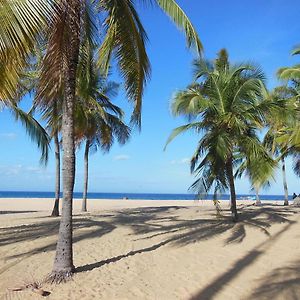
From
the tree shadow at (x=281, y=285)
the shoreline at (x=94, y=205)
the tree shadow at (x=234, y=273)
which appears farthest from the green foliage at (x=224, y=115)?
the shoreline at (x=94, y=205)

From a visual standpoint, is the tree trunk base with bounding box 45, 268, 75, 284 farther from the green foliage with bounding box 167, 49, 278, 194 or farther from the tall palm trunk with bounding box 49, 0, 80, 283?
the green foliage with bounding box 167, 49, 278, 194

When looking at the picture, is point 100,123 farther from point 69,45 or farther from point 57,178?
point 69,45

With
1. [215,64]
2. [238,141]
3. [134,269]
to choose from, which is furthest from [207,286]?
[215,64]

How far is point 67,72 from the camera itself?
6879 mm

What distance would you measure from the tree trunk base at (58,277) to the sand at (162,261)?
152 millimetres

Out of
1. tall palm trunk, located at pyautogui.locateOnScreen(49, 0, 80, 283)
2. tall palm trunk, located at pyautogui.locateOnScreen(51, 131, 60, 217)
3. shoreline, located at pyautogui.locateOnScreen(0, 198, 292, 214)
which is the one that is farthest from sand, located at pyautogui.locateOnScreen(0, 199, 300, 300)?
shoreline, located at pyautogui.locateOnScreen(0, 198, 292, 214)

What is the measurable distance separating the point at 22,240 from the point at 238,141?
318 inches

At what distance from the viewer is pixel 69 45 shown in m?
6.75

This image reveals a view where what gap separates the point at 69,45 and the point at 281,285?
218 inches

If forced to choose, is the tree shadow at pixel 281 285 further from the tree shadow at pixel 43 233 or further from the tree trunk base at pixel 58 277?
the tree shadow at pixel 43 233

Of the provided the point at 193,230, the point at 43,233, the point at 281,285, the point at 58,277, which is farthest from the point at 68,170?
the point at 193,230

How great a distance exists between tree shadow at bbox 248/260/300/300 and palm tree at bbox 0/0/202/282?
3311 mm

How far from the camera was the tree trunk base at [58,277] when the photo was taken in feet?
21.5

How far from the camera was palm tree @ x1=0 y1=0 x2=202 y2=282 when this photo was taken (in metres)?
4.89
